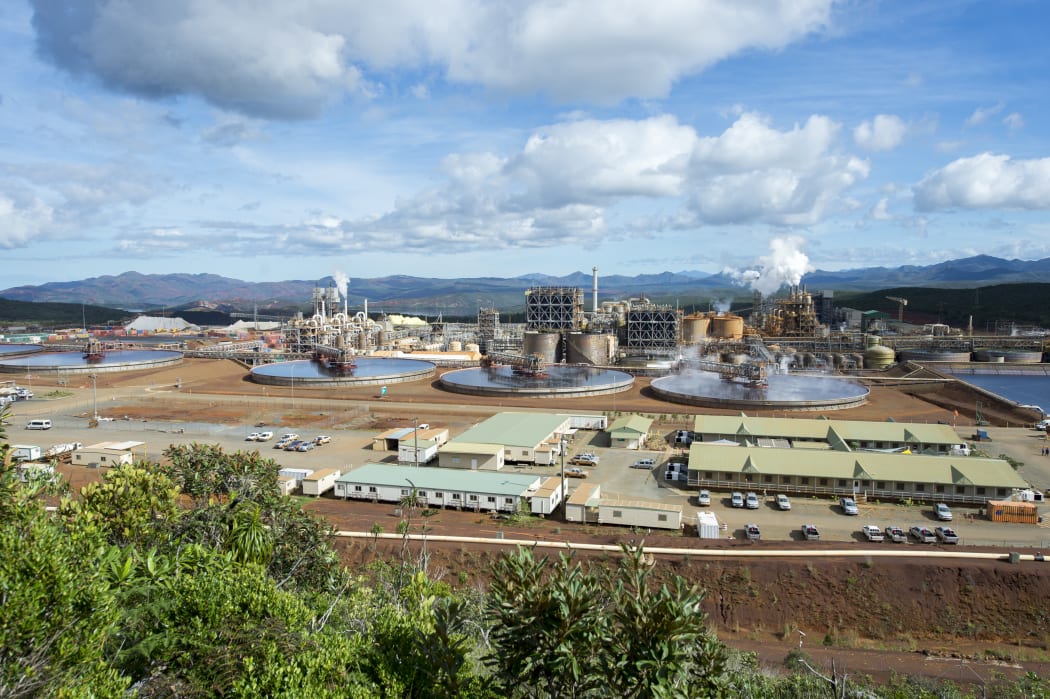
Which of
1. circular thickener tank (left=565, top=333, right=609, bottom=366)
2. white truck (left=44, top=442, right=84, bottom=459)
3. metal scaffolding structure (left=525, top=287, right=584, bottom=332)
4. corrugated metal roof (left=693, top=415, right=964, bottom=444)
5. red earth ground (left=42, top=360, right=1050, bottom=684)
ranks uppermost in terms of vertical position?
metal scaffolding structure (left=525, top=287, right=584, bottom=332)

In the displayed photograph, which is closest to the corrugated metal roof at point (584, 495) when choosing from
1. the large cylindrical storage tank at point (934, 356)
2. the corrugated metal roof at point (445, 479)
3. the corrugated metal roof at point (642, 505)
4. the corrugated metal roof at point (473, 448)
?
the corrugated metal roof at point (642, 505)

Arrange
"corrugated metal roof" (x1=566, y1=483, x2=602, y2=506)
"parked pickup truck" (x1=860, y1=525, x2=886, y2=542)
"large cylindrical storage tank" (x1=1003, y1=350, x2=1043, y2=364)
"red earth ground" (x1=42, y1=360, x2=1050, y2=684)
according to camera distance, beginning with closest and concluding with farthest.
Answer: "red earth ground" (x1=42, y1=360, x2=1050, y2=684) → "parked pickup truck" (x1=860, y1=525, x2=886, y2=542) → "corrugated metal roof" (x1=566, y1=483, x2=602, y2=506) → "large cylindrical storage tank" (x1=1003, y1=350, x2=1043, y2=364)

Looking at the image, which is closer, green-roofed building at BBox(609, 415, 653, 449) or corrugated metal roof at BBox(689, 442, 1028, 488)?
corrugated metal roof at BBox(689, 442, 1028, 488)

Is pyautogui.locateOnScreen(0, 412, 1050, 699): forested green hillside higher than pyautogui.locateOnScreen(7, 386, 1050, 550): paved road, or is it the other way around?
pyautogui.locateOnScreen(0, 412, 1050, 699): forested green hillside

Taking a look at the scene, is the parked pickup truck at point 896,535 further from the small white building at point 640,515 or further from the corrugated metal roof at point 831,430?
the corrugated metal roof at point 831,430

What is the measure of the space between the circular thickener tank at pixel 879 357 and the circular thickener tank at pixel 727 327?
15.7m

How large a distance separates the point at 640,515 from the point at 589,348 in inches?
2070

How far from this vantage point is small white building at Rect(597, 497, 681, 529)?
2577cm

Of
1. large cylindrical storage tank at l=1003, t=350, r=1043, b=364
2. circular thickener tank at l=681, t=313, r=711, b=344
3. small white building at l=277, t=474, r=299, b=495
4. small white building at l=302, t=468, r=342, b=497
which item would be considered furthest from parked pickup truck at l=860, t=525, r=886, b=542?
large cylindrical storage tank at l=1003, t=350, r=1043, b=364

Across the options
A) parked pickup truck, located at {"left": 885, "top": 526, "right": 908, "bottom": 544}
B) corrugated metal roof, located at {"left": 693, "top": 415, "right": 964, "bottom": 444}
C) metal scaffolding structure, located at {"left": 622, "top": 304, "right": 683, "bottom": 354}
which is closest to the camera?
parked pickup truck, located at {"left": 885, "top": 526, "right": 908, "bottom": 544}

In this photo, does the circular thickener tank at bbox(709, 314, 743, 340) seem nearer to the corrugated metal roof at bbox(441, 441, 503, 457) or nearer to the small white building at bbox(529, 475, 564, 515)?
the corrugated metal roof at bbox(441, 441, 503, 457)

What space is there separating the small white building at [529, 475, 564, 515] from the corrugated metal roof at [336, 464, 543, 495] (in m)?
0.65

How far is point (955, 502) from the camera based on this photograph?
94.0 ft

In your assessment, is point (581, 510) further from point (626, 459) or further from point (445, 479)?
point (626, 459)
